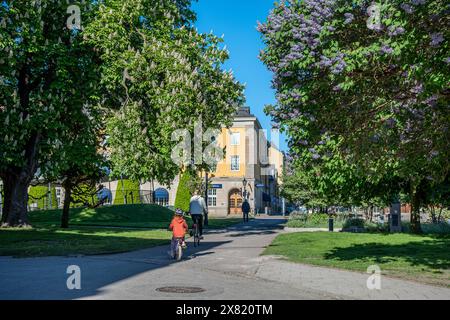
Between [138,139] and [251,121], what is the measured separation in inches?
2019

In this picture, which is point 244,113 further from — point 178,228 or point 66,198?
point 178,228

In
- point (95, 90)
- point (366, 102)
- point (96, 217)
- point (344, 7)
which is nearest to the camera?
point (344, 7)

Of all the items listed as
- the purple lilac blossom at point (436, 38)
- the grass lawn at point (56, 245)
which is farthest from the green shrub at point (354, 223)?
the purple lilac blossom at point (436, 38)

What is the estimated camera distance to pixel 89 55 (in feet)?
86.5

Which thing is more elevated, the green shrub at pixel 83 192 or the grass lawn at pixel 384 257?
the green shrub at pixel 83 192

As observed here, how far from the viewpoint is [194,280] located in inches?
409

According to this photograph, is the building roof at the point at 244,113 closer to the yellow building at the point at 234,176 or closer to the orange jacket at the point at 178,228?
the yellow building at the point at 234,176

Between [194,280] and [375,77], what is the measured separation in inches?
223

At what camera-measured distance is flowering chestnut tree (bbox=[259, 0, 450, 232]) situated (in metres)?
9.19

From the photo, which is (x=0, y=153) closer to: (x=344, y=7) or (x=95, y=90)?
(x=95, y=90)

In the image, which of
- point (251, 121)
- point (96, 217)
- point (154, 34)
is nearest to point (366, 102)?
point (154, 34)

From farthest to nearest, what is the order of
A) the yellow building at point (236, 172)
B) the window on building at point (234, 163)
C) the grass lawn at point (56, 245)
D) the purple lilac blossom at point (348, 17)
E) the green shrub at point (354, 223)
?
the window on building at point (234, 163)
the yellow building at point (236, 172)
the green shrub at point (354, 223)
the grass lawn at point (56, 245)
the purple lilac blossom at point (348, 17)

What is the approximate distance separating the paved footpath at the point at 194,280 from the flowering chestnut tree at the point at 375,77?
3272mm

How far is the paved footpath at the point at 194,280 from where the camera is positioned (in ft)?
28.2
